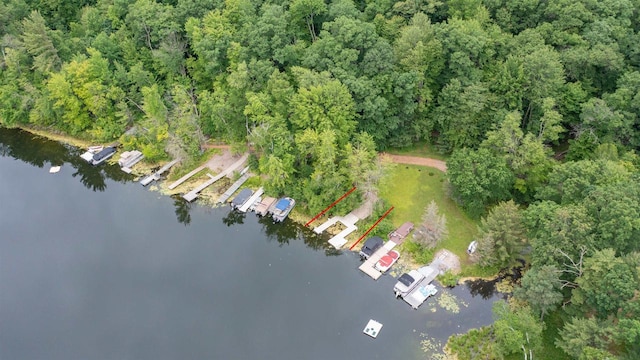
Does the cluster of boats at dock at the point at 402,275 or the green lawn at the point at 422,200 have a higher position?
the green lawn at the point at 422,200

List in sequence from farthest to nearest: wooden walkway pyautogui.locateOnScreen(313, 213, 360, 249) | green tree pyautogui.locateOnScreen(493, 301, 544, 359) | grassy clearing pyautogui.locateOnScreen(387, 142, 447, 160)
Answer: grassy clearing pyautogui.locateOnScreen(387, 142, 447, 160)
wooden walkway pyautogui.locateOnScreen(313, 213, 360, 249)
green tree pyautogui.locateOnScreen(493, 301, 544, 359)

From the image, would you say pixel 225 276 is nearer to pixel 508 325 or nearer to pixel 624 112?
pixel 508 325

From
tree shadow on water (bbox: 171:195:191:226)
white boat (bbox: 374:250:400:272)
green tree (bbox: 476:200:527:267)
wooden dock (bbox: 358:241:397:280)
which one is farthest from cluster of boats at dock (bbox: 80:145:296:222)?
green tree (bbox: 476:200:527:267)

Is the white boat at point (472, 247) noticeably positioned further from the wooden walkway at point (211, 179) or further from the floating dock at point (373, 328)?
the wooden walkway at point (211, 179)

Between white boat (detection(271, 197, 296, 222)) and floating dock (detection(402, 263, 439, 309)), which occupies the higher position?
white boat (detection(271, 197, 296, 222))

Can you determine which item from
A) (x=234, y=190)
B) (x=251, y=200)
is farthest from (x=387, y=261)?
(x=234, y=190)

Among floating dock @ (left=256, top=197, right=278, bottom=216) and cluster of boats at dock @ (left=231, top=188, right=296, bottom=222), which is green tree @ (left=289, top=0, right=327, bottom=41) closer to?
cluster of boats at dock @ (left=231, top=188, right=296, bottom=222)

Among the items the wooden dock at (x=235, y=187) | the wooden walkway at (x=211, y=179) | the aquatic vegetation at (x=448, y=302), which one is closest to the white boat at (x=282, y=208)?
the wooden dock at (x=235, y=187)
